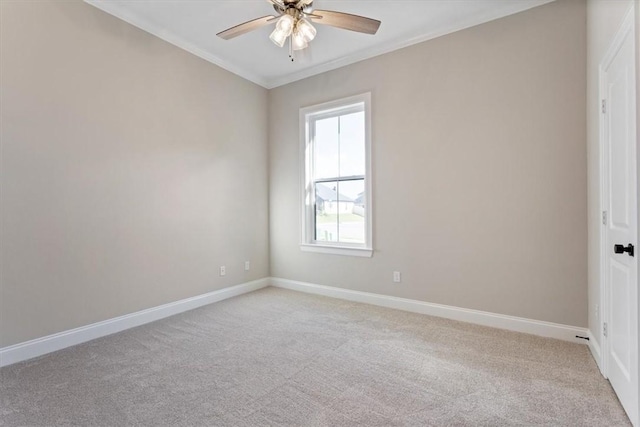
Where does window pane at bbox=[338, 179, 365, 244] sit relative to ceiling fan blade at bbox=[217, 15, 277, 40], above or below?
below

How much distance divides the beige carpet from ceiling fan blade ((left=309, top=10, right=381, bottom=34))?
2.47 m

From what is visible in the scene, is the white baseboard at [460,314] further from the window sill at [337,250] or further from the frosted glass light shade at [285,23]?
the frosted glass light shade at [285,23]

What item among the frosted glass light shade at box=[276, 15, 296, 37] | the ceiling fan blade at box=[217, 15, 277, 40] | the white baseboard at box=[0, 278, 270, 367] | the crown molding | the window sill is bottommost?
the white baseboard at box=[0, 278, 270, 367]

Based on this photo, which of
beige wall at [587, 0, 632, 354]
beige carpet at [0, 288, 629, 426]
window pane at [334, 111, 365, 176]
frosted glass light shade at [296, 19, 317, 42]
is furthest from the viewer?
window pane at [334, 111, 365, 176]

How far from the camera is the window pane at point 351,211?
399 centimetres

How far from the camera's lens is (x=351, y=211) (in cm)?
409

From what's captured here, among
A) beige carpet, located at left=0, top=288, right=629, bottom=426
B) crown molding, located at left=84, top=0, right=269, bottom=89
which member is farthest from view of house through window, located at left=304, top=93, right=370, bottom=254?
beige carpet, located at left=0, top=288, right=629, bottom=426

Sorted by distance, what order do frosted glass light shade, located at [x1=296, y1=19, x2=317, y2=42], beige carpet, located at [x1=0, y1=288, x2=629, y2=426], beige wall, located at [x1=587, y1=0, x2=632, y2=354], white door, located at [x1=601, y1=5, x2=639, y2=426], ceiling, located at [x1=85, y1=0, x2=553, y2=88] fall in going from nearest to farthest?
white door, located at [x1=601, y1=5, x2=639, y2=426]
beige carpet, located at [x1=0, y1=288, x2=629, y2=426]
beige wall, located at [x1=587, y1=0, x2=632, y2=354]
frosted glass light shade, located at [x1=296, y1=19, x2=317, y2=42]
ceiling, located at [x1=85, y1=0, x2=553, y2=88]

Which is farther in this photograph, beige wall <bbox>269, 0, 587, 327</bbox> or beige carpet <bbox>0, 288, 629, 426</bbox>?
beige wall <bbox>269, 0, 587, 327</bbox>

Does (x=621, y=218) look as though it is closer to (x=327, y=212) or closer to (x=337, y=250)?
(x=337, y=250)

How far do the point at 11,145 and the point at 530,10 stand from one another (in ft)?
14.7

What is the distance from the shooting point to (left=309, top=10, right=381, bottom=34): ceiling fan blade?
2.17 metres

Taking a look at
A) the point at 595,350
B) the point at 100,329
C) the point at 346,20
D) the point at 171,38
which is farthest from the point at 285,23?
the point at 595,350

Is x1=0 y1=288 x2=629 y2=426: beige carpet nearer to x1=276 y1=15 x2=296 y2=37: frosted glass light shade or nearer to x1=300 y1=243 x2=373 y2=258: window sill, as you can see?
x1=300 y1=243 x2=373 y2=258: window sill
